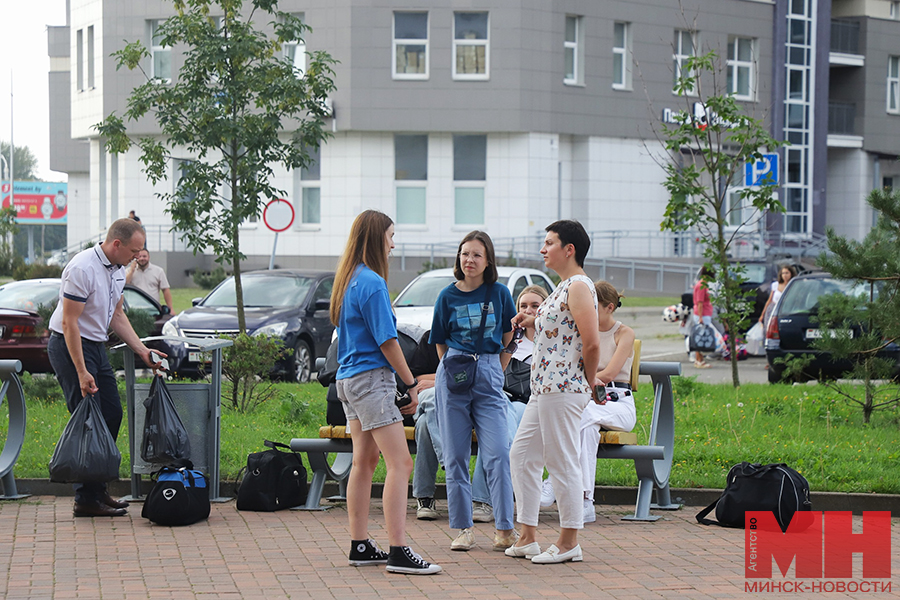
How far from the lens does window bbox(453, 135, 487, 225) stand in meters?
37.6

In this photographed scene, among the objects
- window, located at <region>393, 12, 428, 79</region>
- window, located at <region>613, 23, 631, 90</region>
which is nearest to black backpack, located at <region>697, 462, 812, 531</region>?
window, located at <region>393, 12, 428, 79</region>

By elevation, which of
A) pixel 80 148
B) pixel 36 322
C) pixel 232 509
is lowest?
pixel 232 509

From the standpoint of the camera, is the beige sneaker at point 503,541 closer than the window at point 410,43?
Yes

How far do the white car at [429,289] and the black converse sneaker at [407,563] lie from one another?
9.04 m

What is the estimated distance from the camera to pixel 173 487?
7723 mm

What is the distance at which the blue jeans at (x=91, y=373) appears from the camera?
7891 millimetres

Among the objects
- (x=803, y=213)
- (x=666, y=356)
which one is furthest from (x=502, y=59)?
(x=666, y=356)

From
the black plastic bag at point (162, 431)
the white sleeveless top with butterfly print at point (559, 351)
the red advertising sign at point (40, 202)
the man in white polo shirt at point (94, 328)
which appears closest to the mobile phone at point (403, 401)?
the white sleeveless top with butterfly print at point (559, 351)

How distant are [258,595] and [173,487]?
2007 mm

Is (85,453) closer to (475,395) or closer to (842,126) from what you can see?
(475,395)

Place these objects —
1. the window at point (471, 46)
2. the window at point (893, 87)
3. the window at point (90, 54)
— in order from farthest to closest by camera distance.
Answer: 1. the window at point (893, 87)
2. the window at point (90, 54)
3. the window at point (471, 46)

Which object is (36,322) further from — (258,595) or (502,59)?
(502,59)

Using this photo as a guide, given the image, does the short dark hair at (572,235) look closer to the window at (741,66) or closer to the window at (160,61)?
the window at (160,61)

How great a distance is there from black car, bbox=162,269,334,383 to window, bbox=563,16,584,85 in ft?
73.4
